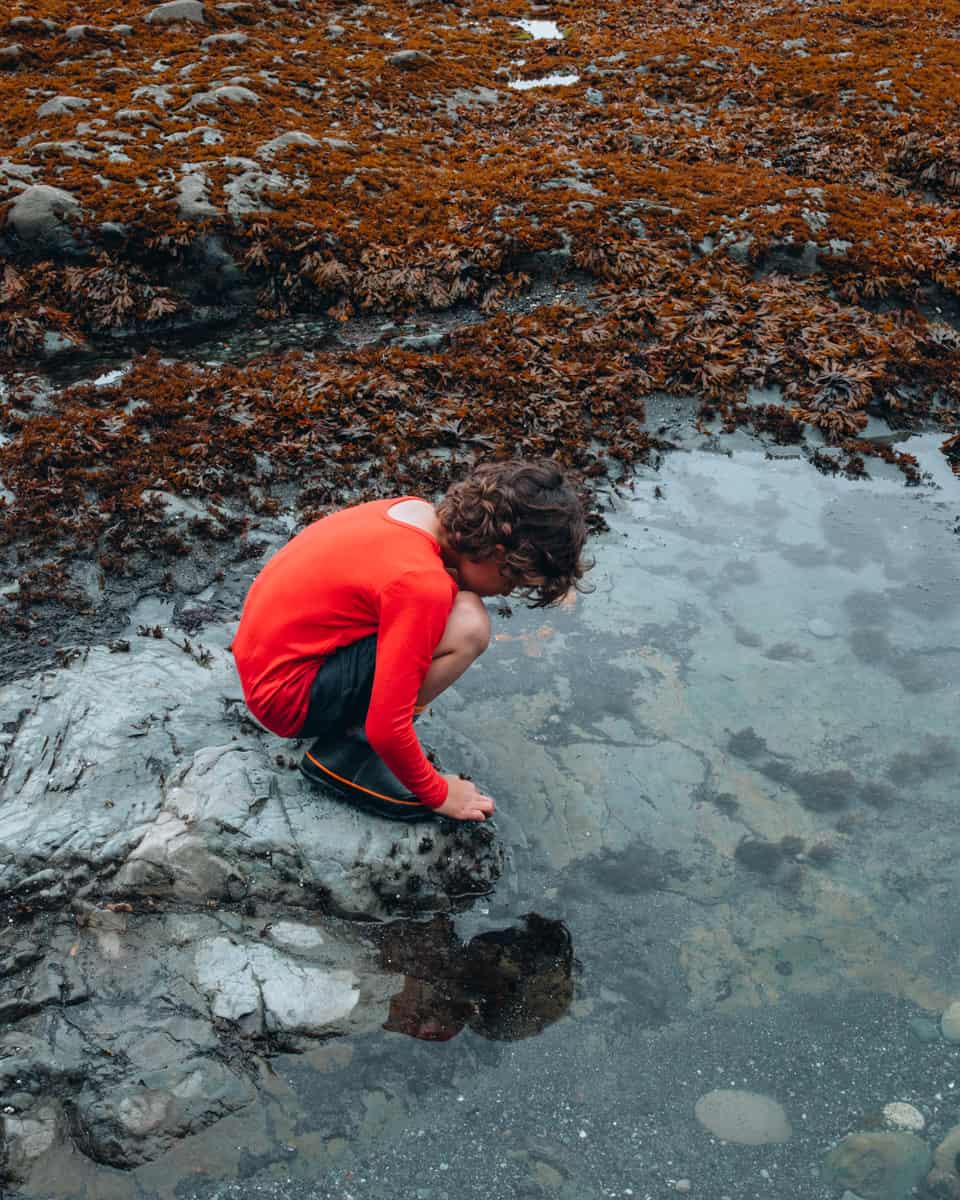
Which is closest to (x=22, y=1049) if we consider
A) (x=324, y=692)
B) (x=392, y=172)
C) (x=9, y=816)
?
(x=9, y=816)

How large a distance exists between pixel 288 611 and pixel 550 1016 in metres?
1.80

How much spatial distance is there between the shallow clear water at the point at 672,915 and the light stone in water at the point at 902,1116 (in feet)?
0.14

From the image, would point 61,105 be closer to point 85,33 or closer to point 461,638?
point 85,33

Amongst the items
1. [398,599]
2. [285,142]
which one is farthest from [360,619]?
[285,142]

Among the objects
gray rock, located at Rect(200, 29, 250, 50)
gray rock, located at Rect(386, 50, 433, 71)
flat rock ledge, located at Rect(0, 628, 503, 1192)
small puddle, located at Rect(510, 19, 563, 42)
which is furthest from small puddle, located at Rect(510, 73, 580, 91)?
flat rock ledge, located at Rect(0, 628, 503, 1192)

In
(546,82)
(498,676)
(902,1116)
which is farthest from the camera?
(546,82)

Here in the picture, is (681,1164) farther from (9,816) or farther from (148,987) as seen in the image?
(9,816)

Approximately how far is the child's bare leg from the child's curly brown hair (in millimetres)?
185

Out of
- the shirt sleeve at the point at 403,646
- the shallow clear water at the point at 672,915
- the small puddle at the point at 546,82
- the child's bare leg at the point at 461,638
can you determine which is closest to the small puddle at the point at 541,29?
the small puddle at the point at 546,82

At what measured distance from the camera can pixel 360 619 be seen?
135 inches

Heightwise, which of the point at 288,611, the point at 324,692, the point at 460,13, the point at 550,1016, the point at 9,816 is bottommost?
the point at 550,1016

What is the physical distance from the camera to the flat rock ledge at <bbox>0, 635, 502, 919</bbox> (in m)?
3.60

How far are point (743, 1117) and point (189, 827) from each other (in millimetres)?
2295

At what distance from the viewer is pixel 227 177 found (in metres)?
9.52
